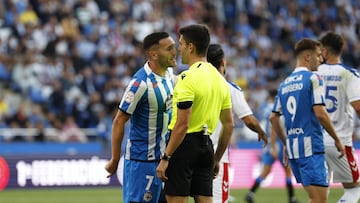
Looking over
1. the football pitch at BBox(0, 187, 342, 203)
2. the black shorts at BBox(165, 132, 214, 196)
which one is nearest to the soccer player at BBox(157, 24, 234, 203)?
the black shorts at BBox(165, 132, 214, 196)

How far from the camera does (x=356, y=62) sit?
32250 millimetres

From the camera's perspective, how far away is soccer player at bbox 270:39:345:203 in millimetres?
11250

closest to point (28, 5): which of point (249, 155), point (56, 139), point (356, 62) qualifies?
point (56, 139)

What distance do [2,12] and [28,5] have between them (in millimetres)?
798

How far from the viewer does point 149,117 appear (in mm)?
9953

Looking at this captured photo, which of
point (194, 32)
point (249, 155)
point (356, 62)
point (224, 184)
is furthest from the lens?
point (356, 62)

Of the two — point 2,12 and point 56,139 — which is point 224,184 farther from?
point 2,12

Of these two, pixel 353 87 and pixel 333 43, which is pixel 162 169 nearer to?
pixel 353 87

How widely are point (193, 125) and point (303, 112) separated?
2.48 m

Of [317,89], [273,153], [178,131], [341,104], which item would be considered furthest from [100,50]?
[178,131]

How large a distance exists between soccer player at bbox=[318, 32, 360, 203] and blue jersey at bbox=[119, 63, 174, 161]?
3091 millimetres

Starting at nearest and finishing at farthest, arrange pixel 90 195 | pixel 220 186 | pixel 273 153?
pixel 220 186 < pixel 273 153 < pixel 90 195

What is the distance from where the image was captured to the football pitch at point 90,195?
18.4 metres

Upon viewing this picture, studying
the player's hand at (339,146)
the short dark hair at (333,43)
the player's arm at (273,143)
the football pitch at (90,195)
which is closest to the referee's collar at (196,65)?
the player's hand at (339,146)
